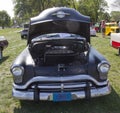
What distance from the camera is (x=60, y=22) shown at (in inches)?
273

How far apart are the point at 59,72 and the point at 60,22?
81.7 inches

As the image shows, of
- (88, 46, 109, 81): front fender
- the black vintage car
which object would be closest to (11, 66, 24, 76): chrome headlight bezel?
the black vintage car

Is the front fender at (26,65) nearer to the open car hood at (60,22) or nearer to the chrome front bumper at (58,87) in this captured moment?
the chrome front bumper at (58,87)

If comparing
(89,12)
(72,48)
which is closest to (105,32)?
(72,48)

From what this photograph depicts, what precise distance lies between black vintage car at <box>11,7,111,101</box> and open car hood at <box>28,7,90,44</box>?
72 centimetres

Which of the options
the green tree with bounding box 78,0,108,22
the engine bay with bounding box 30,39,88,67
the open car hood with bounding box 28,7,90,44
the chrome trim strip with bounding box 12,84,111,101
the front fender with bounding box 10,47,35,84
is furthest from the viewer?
the green tree with bounding box 78,0,108,22

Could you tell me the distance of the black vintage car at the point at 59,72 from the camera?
5082mm

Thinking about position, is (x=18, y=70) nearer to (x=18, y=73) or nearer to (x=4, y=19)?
(x=18, y=73)

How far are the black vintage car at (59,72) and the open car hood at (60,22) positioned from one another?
0.72 metres

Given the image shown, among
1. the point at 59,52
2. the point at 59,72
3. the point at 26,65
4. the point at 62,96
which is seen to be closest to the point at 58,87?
the point at 62,96

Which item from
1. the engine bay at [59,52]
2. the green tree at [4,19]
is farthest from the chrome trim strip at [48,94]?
the green tree at [4,19]

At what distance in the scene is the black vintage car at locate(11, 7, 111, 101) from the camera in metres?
5.08

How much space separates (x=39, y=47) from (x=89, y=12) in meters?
48.9

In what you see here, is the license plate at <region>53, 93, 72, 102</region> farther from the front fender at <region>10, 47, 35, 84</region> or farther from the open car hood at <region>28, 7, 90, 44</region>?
the open car hood at <region>28, 7, 90, 44</region>
